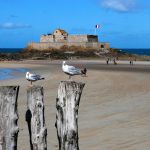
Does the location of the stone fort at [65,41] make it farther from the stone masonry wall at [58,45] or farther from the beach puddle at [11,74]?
the beach puddle at [11,74]

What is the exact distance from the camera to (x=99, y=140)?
10.1 meters

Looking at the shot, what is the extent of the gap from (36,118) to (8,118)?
618 millimetres

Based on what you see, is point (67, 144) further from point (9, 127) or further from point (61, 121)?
point (9, 127)

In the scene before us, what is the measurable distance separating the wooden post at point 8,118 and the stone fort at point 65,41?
87.8 metres

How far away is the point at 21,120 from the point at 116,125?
2.88 meters

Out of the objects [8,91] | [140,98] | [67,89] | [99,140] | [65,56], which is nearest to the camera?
[8,91]

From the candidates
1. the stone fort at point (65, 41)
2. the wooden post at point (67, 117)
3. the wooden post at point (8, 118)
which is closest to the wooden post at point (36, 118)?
the wooden post at point (67, 117)

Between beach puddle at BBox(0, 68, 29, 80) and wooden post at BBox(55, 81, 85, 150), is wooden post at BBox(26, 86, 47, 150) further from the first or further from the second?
beach puddle at BBox(0, 68, 29, 80)

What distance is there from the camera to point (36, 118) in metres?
7.11

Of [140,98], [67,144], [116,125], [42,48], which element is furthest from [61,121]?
[42,48]

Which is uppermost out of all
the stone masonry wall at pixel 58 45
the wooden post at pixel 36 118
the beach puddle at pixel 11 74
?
the wooden post at pixel 36 118

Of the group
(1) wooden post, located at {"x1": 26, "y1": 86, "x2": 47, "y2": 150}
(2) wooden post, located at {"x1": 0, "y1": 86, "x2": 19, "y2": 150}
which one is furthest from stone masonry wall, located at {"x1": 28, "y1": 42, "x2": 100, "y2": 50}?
(2) wooden post, located at {"x1": 0, "y1": 86, "x2": 19, "y2": 150}

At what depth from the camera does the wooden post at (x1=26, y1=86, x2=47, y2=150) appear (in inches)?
277

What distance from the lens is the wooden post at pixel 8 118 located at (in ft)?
21.3
